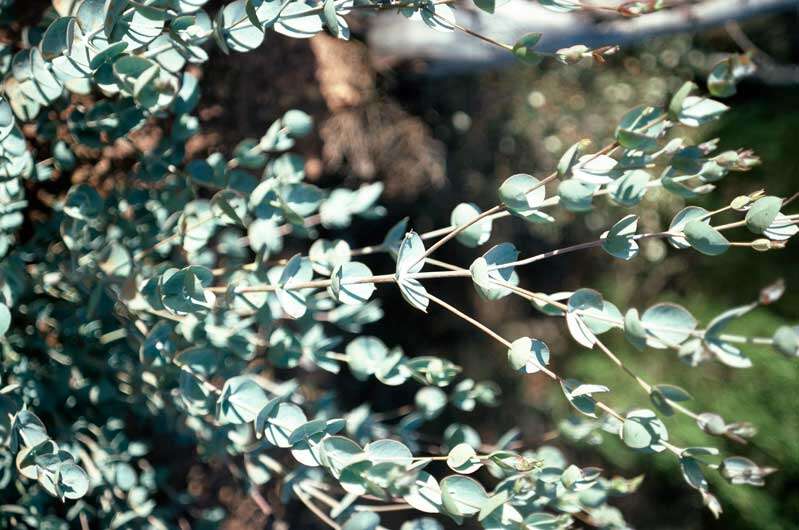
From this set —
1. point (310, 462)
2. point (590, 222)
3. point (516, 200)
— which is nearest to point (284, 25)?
point (516, 200)

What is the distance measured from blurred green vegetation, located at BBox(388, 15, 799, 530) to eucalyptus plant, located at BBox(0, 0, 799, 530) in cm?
96

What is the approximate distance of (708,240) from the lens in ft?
1.57

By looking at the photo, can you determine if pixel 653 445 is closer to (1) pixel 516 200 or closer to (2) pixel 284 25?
(1) pixel 516 200

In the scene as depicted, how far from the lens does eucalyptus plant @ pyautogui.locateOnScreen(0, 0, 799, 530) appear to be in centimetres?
51

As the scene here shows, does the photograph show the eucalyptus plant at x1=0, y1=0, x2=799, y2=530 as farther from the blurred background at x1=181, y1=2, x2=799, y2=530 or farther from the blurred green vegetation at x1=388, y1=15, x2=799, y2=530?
the blurred green vegetation at x1=388, y1=15, x2=799, y2=530

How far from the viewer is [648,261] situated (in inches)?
80.7

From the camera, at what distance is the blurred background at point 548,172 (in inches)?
59.2

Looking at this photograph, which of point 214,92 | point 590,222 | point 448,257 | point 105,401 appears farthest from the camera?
point 590,222

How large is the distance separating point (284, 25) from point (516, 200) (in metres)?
0.26

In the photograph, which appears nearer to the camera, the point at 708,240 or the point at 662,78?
the point at 708,240

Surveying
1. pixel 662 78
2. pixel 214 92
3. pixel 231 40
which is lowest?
pixel 662 78

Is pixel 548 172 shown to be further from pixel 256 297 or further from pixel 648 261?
pixel 256 297

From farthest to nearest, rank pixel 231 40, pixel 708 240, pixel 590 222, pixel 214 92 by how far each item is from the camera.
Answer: pixel 590 222
pixel 214 92
pixel 231 40
pixel 708 240

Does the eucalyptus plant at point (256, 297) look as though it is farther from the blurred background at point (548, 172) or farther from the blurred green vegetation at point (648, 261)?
the blurred green vegetation at point (648, 261)
